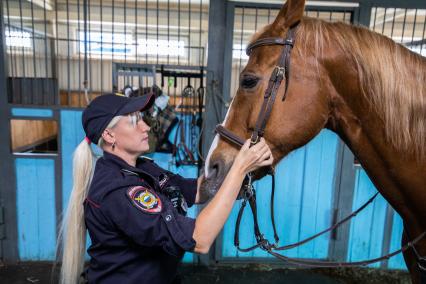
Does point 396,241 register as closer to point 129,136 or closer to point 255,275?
point 255,275

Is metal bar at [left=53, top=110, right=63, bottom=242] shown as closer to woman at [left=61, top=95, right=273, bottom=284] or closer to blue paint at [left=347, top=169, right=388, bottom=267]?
woman at [left=61, top=95, right=273, bottom=284]

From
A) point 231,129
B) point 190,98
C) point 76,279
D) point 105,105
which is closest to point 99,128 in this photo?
point 105,105

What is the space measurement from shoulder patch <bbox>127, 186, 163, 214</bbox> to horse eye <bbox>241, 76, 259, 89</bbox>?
518mm

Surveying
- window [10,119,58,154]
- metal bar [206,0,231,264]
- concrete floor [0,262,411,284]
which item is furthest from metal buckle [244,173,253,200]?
window [10,119,58,154]

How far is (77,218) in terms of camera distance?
1235mm

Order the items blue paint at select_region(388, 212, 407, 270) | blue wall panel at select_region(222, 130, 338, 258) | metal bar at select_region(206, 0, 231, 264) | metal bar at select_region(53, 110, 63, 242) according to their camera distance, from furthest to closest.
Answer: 1. blue paint at select_region(388, 212, 407, 270)
2. blue wall panel at select_region(222, 130, 338, 258)
3. metal bar at select_region(53, 110, 63, 242)
4. metal bar at select_region(206, 0, 231, 264)

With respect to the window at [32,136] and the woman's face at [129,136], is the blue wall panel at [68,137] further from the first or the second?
the woman's face at [129,136]

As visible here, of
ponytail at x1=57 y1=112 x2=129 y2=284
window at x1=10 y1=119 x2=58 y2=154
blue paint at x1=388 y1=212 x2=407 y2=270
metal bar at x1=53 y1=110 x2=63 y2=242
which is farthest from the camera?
window at x1=10 y1=119 x2=58 y2=154

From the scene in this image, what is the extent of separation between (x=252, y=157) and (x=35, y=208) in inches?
98.1

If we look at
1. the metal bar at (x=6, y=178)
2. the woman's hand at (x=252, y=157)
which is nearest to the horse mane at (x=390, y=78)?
the woman's hand at (x=252, y=157)

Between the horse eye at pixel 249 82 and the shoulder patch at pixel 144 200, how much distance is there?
0.52m

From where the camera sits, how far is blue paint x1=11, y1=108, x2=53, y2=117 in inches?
99.6

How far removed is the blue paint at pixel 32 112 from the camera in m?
2.53

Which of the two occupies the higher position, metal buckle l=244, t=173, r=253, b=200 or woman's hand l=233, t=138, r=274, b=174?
woman's hand l=233, t=138, r=274, b=174
